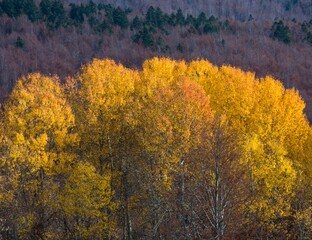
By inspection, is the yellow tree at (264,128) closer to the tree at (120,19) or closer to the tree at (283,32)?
the tree at (283,32)

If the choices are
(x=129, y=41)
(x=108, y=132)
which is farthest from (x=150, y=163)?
(x=129, y=41)

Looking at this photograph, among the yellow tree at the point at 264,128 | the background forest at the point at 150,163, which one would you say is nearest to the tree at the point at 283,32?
the yellow tree at the point at 264,128

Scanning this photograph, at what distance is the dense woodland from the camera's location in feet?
401

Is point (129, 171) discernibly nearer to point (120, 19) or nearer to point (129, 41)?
point (129, 41)

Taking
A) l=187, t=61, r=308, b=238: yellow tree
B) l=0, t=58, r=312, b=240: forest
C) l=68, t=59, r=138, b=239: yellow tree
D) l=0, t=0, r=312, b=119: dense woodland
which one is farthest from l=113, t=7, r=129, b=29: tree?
l=68, t=59, r=138, b=239: yellow tree

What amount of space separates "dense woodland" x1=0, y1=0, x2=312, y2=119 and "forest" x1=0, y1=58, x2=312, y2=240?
81859mm

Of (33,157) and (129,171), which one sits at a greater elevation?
(33,157)

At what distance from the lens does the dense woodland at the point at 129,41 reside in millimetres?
122375

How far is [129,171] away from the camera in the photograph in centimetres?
3425

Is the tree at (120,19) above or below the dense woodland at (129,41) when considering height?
above

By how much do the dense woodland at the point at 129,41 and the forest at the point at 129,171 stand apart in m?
81.9

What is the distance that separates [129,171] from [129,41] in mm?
109724

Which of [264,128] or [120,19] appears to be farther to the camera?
[120,19]

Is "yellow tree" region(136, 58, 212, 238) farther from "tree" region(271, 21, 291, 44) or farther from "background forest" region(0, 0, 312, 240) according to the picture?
"tree" region(271, 21, 291, 44)
